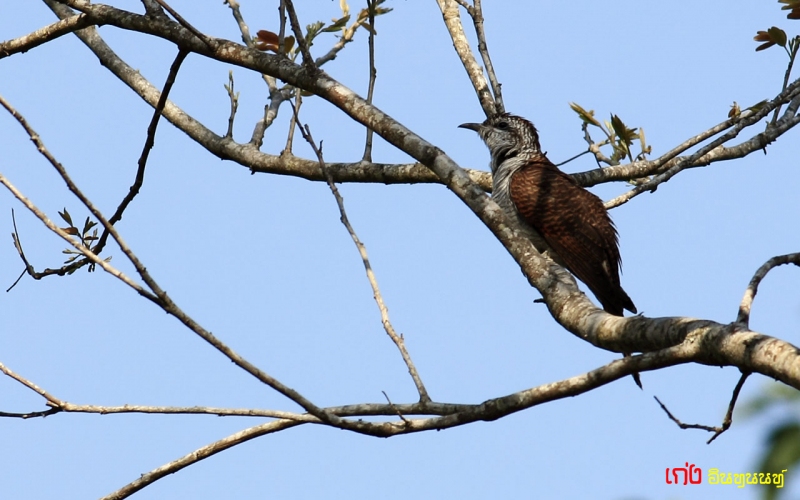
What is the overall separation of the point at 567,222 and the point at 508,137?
1.25 metres

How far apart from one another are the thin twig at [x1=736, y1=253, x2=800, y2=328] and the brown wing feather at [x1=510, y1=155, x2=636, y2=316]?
3.17 m

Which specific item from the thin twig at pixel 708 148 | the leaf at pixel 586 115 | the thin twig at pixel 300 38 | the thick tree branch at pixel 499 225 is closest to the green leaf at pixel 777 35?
the thin twig at pixel 708 148

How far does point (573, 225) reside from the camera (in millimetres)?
6535

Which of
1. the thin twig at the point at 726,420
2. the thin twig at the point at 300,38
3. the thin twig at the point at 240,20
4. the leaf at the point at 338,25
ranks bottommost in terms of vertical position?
the thin twig at the point at 726,420

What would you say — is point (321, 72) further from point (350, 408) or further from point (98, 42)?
point (98, 42)

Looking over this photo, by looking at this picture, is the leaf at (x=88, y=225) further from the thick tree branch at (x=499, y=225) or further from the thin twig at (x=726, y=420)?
the thin twig at (x=726, y=420)

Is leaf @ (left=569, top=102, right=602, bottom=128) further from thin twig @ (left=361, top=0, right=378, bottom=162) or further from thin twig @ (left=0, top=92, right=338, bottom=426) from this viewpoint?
thin twig @ (left=0, top=92, right=338, bottom=426)

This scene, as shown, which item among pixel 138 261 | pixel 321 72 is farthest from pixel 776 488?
pixel 321 72

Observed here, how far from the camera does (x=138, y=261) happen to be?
295cm

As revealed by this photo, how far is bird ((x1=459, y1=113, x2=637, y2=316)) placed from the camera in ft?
20.9

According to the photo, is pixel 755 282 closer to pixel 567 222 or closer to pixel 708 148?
pixel 708 148

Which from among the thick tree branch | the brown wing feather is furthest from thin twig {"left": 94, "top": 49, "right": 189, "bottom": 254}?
the brown wing feather

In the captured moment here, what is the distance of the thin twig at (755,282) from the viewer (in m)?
2.77

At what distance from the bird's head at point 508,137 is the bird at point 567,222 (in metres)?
0.41
